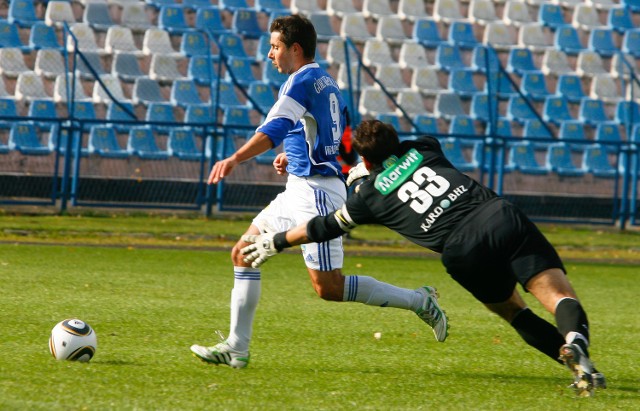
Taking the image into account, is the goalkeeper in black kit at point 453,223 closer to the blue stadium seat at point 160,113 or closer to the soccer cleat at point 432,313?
the soccer cleat at point 432,313

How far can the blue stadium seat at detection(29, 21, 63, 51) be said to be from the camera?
60.3 feet

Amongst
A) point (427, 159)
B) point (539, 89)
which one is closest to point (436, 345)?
point (427, 159)

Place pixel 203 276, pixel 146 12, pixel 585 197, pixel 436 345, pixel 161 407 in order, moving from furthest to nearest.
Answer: pixel 146 12 → pixel 585 197 → pixel 203 276 → pixel 436 345 → pixel 161 407

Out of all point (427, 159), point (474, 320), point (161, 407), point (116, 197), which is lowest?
point (116, 197)

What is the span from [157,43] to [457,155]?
591 centimetres

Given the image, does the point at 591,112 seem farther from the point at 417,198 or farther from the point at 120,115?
the point at 417,198

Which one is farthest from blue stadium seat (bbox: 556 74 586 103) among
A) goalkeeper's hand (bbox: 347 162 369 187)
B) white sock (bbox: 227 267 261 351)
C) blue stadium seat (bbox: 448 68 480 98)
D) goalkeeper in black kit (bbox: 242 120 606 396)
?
goalkeeper in black kit (bbox: 242 120 606 396)

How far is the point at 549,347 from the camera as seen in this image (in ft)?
19.0

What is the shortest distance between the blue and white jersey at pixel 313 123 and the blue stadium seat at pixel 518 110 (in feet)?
45.5

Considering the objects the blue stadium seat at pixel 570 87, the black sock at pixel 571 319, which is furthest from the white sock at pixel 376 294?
the blue stadium seat at pixel 570 87

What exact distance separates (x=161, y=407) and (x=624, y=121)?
677 inches

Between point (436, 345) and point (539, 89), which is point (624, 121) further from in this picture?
point (436, 345)

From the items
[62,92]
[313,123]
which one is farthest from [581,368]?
[62,92]

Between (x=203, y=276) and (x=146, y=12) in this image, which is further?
(x=146, y=12)
